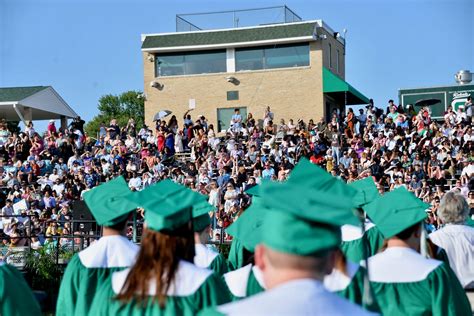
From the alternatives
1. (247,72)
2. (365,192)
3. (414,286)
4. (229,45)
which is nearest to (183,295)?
(414,286)

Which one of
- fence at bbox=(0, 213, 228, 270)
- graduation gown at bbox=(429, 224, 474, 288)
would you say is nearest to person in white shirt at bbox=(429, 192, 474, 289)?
graduation gown at bbox=(429, 224, 474, 288)

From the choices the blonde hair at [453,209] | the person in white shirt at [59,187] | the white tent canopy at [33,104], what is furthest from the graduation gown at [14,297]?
the white tent canopy at [33,104]

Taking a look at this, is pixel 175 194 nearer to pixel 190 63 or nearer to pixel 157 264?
pixel 157 264

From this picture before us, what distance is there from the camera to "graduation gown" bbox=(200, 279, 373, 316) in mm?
2653

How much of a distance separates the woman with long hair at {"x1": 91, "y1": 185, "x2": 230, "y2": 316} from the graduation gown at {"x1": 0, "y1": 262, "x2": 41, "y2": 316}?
2.53 feet

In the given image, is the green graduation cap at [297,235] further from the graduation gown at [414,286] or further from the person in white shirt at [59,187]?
the person in white shirt at [59,187]

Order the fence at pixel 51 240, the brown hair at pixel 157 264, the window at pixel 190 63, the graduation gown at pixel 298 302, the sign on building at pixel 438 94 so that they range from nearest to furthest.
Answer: the graduation gown at pixel 298 302 < the brown hair at pixel 157 264 < the fence at pixel 51 240 < the sign on building at pixel 438 94 < the window at pixel 190 63

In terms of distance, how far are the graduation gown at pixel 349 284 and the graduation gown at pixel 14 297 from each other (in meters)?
1.67

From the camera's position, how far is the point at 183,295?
3.89 m

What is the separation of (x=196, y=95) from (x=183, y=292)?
39.0 meters

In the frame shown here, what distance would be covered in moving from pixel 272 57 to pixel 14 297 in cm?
3776

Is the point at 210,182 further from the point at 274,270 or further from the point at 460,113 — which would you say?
the point at 274,270

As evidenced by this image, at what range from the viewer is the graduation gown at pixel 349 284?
14.5ft

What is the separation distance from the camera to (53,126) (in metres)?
32.9
